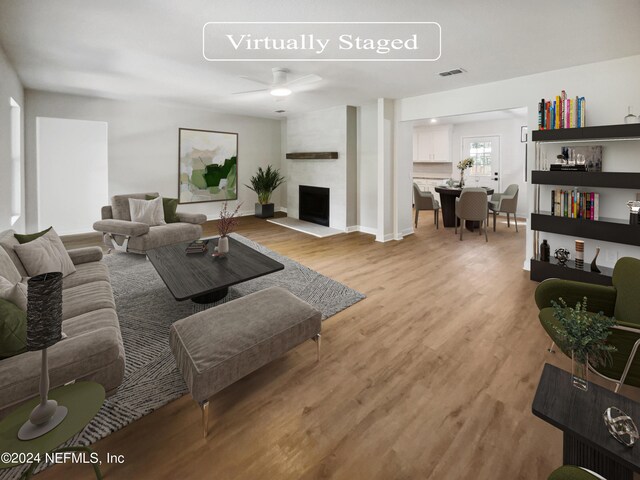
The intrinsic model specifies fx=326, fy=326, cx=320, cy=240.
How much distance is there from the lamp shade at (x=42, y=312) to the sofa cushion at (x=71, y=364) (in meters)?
0.36

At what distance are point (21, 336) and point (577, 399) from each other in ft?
7.96

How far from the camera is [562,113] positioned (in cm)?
352

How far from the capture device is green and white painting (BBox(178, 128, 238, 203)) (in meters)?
7.13

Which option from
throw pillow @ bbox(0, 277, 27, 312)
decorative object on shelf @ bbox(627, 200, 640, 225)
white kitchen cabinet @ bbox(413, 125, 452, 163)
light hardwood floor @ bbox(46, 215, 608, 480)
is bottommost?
light hardwood floor @ bbox(46, 215, 608, 480)

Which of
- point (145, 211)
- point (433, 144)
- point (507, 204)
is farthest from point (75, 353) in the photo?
point (433, 144)

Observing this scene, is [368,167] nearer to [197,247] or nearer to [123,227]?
[197,247]

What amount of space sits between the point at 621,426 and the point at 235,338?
5.54 feet

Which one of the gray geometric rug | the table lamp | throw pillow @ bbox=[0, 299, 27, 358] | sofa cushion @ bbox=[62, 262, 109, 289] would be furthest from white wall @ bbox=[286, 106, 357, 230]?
the table lamp

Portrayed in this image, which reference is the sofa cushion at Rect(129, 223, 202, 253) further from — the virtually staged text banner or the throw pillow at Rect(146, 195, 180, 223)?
the virtually staged text banner

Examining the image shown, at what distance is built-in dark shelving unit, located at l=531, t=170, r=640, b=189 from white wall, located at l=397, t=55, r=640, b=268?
0.41m

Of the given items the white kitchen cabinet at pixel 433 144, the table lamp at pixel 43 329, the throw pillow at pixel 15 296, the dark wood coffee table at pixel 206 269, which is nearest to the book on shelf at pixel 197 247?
the dark wood coffee table at pixel 206 269

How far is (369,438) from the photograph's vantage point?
1636 millimetres

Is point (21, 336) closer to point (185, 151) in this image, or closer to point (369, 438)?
point (369, 438)

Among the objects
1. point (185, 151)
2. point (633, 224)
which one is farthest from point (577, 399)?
point (185, 151)
